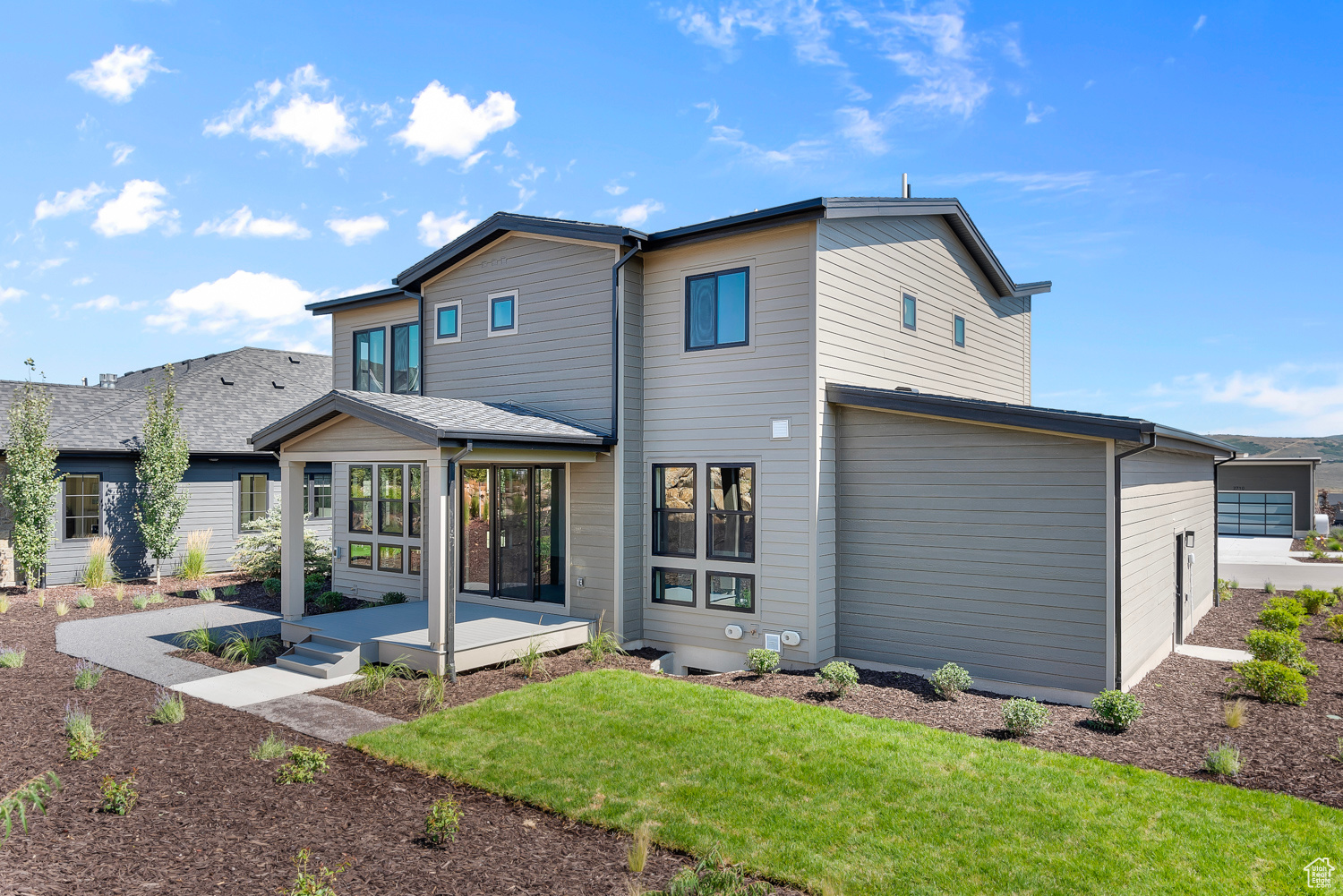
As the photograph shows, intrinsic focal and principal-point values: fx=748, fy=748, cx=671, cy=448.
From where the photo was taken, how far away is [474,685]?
8.85m

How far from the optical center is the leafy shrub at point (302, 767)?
6.14 metres

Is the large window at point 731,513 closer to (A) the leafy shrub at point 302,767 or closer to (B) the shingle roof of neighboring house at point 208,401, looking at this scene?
(A) the leafy shrub at point 302,767

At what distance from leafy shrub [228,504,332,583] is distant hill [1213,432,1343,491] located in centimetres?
9527

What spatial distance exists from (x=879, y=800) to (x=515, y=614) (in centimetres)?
695

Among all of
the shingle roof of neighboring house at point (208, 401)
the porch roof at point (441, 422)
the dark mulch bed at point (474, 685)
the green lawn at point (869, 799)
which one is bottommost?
the dark mulch bed at point (474, 685)

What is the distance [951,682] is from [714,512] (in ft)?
11.9

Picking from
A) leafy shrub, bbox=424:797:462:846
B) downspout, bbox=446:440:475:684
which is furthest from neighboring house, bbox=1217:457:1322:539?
leafy shrub, bbox=424:797:462:846

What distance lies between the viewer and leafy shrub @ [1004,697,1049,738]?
22.5 feet

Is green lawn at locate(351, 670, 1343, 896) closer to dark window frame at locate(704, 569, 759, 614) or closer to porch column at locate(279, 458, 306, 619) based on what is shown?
dark window frame at locate(704, 569, 759, 614)

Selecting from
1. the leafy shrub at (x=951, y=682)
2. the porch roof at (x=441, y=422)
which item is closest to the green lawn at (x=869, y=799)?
the leafy shrub at (x=951, y=682)

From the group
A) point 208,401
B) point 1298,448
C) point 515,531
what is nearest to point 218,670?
point 515,531

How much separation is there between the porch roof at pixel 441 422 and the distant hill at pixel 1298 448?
9542 centimetres

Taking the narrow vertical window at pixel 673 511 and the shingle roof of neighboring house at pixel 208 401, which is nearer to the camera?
the narrow vertical window at pixel 673 511

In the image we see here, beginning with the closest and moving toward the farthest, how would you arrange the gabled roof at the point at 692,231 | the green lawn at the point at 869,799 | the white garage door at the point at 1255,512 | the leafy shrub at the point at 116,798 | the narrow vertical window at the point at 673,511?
the green lawn at the point at 869,799 < the leafy shrub at the point at 116,798 < the gabled roof at the point at 692,231 < the narrow vertical window at the point at 673,511 < the white garage door at the point at 1255,512
